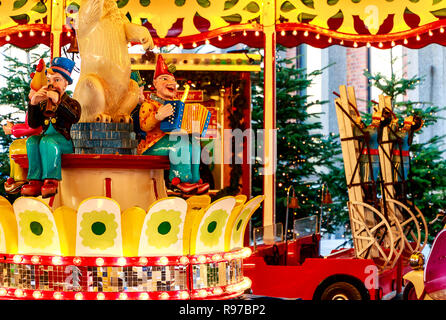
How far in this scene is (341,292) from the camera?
5.28 meters

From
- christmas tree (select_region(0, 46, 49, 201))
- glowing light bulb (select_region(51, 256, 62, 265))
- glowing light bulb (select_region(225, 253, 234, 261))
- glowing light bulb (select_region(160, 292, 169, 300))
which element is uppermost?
christmas tree (select_region(0, 46, 49, 201))

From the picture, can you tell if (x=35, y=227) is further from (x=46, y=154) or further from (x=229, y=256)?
(x=229, y=256)

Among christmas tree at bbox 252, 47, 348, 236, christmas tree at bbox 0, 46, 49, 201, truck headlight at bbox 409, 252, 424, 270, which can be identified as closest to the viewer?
truck headlight at bbox 409, 252, 424, 270

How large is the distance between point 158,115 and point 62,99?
1.86ft

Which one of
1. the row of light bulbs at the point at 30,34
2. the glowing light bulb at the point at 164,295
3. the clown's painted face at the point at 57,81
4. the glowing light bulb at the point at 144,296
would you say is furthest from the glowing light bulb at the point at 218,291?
the row of light bulbs at the point at 30,34

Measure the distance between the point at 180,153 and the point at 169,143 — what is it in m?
0.10

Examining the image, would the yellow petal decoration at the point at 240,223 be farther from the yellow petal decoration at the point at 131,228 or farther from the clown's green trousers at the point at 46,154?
the clown's green trousers at the point at 46,154

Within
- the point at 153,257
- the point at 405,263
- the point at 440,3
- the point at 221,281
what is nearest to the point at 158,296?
the point at 153,257

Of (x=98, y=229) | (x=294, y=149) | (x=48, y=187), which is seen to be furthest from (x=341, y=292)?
(x=294, y=149)

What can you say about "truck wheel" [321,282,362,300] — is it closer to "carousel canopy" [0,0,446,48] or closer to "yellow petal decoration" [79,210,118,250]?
"yellow petal decoration" [79,210,118,250]

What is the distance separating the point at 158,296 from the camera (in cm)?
325

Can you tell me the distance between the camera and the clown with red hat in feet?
11.8

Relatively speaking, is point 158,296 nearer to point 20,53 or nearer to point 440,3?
point 440,3

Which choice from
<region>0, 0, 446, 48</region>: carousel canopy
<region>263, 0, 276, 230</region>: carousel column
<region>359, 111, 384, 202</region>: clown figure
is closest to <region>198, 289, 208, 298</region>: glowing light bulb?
<region>359, 111, 384, 202</region>: clown figure
